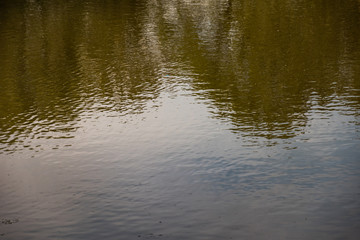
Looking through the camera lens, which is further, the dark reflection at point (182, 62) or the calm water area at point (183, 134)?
the dark reflection at point (182, 62)

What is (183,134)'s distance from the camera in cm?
1455

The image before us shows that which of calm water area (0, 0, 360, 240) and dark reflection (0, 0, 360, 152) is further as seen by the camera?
dark reflection (0, 0, 360, 152)

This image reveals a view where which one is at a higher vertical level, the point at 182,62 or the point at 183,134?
the point at 182,62

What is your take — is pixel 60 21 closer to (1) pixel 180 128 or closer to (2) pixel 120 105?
(2) pixel 120 105

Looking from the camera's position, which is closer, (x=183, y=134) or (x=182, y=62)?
(x=183, y=134)

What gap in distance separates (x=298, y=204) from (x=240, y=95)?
7.53m

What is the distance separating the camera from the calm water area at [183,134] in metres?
10.3

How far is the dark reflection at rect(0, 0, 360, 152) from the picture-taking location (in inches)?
643

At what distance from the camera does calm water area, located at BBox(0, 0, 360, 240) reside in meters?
10.3

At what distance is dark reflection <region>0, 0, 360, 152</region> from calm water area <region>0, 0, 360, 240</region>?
0.10m

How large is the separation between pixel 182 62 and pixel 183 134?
8.35 meters

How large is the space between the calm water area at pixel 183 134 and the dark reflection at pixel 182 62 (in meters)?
0.10

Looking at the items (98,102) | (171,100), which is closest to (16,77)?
(98,102)

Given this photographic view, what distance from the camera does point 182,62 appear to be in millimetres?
22312
